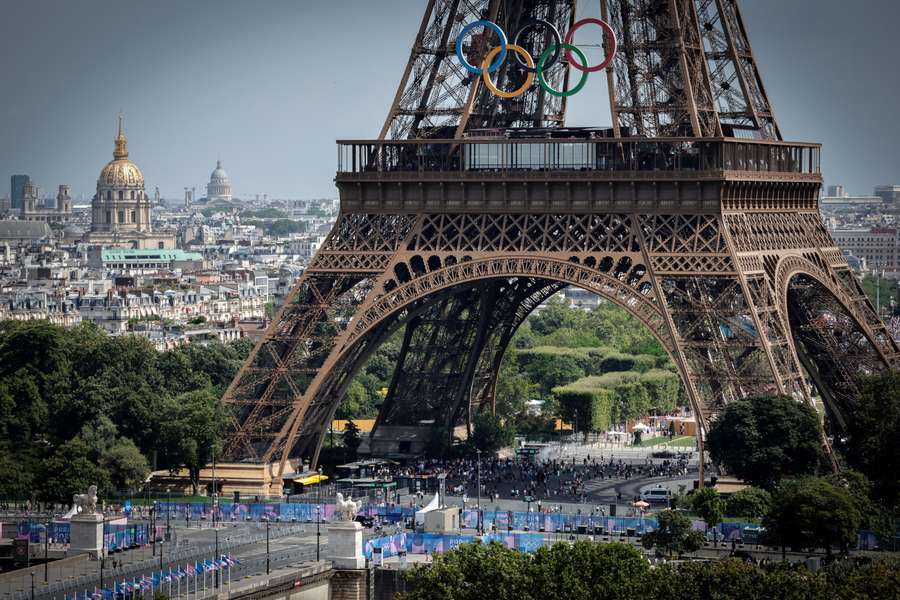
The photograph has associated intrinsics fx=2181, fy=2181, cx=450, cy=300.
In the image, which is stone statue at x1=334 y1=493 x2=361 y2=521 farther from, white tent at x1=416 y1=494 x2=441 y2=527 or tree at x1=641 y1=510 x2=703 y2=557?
tree at x1=641 y1=510 x2=703 y2=557

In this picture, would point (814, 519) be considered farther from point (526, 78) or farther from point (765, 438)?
point (526, 78)

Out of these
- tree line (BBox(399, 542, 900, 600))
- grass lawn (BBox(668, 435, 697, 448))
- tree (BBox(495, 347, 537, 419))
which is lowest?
tree line (BBox(399, 542, 900, 600))

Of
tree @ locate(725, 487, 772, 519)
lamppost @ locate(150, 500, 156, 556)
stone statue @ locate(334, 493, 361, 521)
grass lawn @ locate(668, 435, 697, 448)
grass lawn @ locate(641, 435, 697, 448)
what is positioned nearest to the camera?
stone statue @ locate(334, 493, 361, 521)

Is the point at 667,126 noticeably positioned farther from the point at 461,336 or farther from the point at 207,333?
the point at 207,333

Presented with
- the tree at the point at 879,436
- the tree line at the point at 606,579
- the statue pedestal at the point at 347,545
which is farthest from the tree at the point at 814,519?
the statue pedestal at the point at 347,545

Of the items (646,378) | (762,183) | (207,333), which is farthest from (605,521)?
(207,333)

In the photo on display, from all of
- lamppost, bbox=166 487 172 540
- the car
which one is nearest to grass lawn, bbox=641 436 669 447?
lamppost, bbox=166 487 172 540
